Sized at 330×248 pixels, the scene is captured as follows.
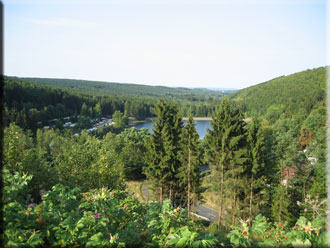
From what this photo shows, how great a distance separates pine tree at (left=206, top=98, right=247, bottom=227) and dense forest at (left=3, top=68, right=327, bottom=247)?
61 millimetres

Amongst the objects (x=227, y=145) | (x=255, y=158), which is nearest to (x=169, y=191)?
(x=227, y=145)

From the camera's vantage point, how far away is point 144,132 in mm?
36125

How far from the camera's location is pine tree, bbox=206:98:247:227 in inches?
536

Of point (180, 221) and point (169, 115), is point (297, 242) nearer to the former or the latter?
point (180, 221)

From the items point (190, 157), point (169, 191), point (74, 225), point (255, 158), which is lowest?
point (169, 191)

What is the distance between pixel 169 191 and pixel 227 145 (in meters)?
5.03

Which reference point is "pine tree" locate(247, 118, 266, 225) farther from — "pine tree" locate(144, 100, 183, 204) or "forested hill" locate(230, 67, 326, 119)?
"forested hill" locate(230, 67, 326, 119)

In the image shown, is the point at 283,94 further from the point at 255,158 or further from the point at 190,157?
the point at 190,157

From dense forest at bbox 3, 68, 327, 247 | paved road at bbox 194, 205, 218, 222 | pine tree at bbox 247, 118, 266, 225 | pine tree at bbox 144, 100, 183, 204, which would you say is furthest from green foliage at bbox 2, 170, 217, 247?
paved road at bbox 194, 205, 218, 222

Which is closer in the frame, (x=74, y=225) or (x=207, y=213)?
(x=74, y=225)

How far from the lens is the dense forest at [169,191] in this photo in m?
2.53

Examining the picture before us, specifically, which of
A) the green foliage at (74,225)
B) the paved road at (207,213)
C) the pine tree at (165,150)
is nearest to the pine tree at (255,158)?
the pine tree at (165,150)

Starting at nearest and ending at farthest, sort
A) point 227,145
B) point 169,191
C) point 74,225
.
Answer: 1. point 74,225
2. point 227,145
3. point 169,191

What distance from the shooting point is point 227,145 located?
46.2 ft
